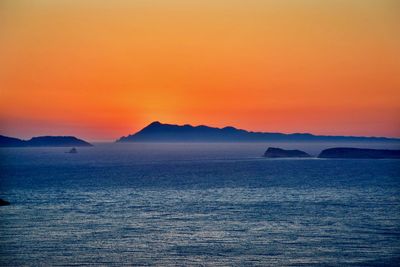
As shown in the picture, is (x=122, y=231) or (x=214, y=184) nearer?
(x=122, y=231)

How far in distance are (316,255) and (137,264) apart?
A: 16.9 meters

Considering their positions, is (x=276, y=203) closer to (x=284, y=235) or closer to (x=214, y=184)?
(x=284, y=235)

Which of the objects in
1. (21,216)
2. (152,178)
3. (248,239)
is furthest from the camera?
(152,178)

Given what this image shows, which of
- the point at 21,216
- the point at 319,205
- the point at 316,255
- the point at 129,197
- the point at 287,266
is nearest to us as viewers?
the point at 287,266

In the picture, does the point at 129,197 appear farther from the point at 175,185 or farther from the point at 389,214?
the point at 389,214

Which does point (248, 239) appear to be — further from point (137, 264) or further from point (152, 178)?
point (152, 178)

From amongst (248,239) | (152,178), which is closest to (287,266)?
(248,239)

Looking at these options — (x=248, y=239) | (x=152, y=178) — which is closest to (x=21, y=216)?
(x=248, y=239)

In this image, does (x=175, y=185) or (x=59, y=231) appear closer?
(x=59, y=231)

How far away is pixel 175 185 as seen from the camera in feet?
408

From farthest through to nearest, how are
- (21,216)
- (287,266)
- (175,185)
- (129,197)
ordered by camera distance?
(175,185)
(129,197)
(21,216)
(287,266)

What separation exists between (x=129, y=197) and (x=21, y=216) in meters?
25.5

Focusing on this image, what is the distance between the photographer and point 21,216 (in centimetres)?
8119

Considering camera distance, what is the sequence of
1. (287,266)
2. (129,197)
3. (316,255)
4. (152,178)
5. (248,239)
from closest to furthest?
(287,266) < (316,255) < (248,239) < (129,197) < (152,178)
